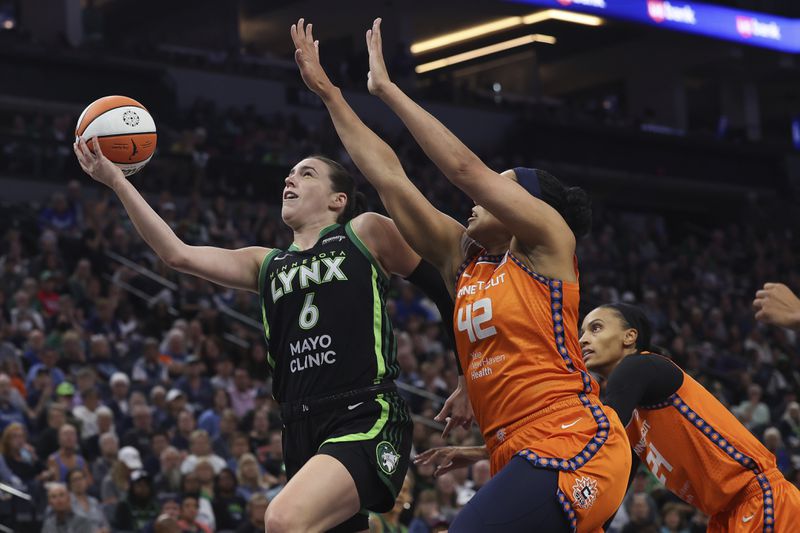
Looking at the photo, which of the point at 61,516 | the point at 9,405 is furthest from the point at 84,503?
the point at 9,405

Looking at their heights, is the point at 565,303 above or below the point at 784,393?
above

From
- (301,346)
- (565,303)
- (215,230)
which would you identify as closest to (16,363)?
(215,230)

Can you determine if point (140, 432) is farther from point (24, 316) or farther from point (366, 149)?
point (366, 149)

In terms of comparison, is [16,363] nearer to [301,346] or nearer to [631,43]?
[301,346]

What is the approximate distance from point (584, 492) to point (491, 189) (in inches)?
44.8

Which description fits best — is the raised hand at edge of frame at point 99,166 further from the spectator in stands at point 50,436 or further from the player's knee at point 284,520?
the spectator in stands at point 50,436

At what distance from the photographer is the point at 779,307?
4.52m

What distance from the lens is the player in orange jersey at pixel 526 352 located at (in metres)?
4.32

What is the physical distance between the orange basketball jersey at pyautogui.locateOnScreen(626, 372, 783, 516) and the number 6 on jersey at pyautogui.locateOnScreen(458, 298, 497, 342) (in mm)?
1266

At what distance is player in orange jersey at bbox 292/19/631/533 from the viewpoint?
4320mm

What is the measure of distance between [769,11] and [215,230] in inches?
809

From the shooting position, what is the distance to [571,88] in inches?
1474

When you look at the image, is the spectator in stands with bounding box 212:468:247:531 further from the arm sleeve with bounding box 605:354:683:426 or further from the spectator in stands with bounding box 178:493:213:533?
the arm sleeve with bounding box 605:354:683:426

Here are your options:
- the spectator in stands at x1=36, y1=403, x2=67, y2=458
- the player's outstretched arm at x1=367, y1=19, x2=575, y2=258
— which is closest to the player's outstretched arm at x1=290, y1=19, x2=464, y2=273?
the player's outstretched arm at x1=367, y1=19, x2=575, y2=258
